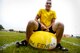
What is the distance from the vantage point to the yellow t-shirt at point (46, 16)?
3.09 metres

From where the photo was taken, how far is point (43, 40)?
288 cm

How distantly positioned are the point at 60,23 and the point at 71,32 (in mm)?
636

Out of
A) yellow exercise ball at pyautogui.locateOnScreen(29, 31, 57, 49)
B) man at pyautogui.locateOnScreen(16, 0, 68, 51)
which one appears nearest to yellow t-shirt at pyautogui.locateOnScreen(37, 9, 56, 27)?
man at pyautogui.locateOnScreen(16, 0, 68, 51)

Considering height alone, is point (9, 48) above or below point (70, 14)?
below

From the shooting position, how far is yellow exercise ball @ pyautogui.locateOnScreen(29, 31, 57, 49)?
2887mm

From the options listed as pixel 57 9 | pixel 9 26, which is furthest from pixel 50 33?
pixel 9 26

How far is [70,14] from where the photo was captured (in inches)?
132

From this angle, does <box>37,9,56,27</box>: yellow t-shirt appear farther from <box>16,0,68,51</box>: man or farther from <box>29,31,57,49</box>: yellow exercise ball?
<box>29,31,57,49</box>: yellow exercise ball

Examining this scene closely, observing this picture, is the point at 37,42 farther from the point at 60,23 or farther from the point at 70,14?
the point at 70,14

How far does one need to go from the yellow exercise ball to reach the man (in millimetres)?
72

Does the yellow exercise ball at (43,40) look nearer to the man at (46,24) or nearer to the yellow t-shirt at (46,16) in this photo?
the man at (46,24)

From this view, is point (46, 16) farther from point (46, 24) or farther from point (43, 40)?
point (43, 40)

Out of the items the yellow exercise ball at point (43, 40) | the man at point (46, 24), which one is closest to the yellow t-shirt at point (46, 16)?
the man at point (46, 24)

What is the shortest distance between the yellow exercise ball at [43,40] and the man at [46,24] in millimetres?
72
